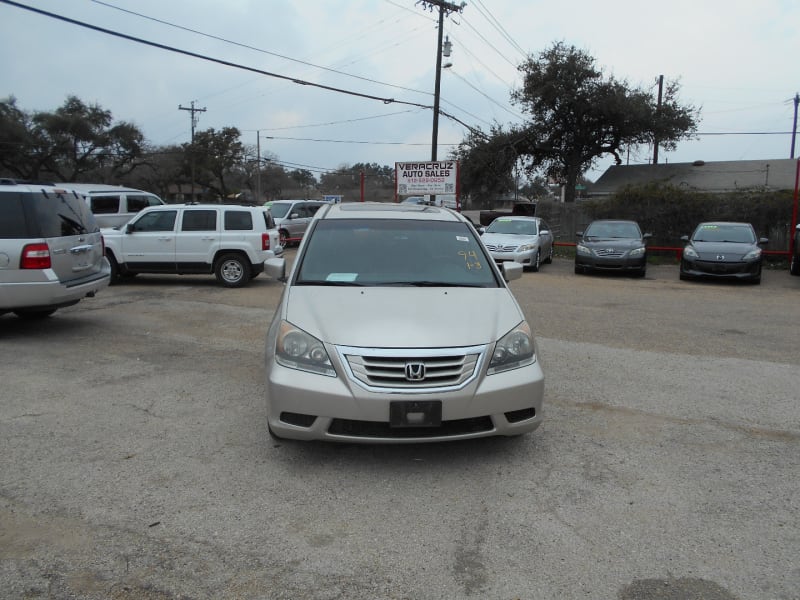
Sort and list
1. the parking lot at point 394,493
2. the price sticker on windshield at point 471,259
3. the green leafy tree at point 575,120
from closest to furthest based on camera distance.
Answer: the parking lot at point 394,493 → the price sticker on windshield at point 471,259 → the green leafy tree at point 575,120

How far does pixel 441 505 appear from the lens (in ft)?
12.0

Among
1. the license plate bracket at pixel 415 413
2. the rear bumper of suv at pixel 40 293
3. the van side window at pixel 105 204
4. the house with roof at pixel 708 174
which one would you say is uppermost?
the house with roof at pixel 708 174

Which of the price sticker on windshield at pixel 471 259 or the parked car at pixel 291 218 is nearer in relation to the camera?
the price sticker on windshield at pixel 471 259

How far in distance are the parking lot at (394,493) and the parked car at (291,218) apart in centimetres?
1616

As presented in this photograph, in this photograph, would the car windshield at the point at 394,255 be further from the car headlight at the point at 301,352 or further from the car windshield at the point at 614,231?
the car windshield at the point at 614,231

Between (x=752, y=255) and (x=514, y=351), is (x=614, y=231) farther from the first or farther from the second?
(x=514, y=351)

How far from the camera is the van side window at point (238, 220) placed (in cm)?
1329

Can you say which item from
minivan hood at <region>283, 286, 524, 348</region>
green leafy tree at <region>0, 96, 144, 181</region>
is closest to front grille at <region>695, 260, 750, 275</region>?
minivan hood at <region>283, 286, 524, 348</region>

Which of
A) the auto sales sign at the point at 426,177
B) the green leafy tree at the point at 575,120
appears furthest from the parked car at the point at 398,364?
the green leafy tree at the point at 575,120

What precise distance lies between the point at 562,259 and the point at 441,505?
19.5m

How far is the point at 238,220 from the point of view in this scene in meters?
13.3

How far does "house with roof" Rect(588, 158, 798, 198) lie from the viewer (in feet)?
122

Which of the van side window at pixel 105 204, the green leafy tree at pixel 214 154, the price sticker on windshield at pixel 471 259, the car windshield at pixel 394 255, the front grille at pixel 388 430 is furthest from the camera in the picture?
the green leafy tree at pixel 214 154

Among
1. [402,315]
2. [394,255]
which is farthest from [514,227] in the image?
[402,315]
